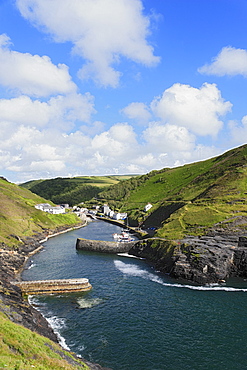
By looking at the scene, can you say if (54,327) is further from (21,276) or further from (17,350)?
(21,276)

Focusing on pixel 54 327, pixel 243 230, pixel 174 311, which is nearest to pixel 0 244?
pixel 54 327

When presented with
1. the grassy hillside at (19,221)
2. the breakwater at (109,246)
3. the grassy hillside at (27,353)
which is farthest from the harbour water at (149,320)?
the grassy hillside at (19,221)

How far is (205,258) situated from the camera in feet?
253

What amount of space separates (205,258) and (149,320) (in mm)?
32407

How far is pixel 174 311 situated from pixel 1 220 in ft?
312

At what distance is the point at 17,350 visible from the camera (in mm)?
27562

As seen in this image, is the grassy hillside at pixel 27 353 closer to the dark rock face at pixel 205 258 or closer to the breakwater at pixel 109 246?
the dark rock face at pixel 205 258

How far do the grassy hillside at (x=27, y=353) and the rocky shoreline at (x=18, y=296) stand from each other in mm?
2591

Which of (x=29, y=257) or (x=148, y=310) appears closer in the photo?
(x=148, y=310)

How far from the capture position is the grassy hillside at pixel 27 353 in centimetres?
2457

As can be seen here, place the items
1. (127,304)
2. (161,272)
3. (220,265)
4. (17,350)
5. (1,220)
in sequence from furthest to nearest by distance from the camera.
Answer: (1,220)
(161,272)
(220,265)
(127,304)
(17,350)

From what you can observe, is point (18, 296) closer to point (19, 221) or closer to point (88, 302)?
point (88, 302)

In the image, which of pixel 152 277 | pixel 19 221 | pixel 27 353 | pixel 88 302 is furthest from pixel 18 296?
pixel 19 221

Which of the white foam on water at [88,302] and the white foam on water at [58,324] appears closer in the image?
the white foam on water at [58,324]
